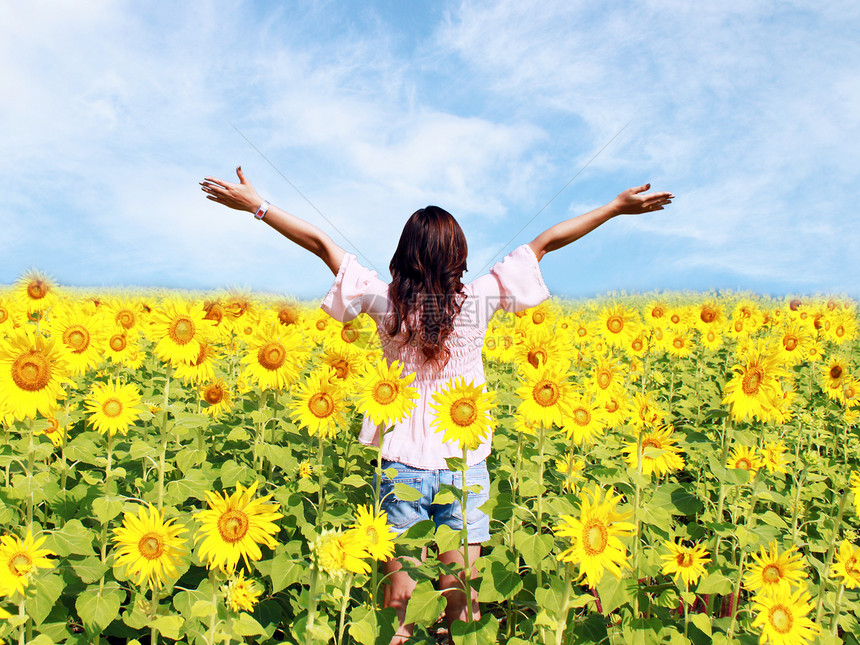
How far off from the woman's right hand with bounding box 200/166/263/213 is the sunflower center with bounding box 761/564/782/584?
3.56 metres

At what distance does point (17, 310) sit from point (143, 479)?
436 cm

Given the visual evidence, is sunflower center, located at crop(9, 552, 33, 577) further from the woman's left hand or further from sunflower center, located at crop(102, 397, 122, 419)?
the woman's left hand

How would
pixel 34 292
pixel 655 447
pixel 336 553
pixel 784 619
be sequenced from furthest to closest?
pixel 34 292 → pixel 655 447 → pixel 784 619 → pixel 336 553

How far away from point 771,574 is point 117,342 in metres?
5.01

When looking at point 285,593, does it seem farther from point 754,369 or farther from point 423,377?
point 754,369

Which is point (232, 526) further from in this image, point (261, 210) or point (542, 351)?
point (542, 351)

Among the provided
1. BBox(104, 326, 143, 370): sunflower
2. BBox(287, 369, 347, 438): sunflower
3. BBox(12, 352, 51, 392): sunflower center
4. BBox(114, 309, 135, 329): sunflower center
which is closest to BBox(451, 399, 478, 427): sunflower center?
BBox(287, 369, 347, 438): sunflower

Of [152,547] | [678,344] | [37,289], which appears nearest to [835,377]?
[678,344]

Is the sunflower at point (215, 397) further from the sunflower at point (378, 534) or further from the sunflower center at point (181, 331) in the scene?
the sunflower at point (378, 534)

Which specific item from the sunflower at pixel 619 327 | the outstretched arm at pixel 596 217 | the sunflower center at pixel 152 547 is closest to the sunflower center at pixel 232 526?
the sunflower center at pixel 152 547

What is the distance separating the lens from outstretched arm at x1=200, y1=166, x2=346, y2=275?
3470 millimetres

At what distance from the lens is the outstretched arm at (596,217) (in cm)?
354

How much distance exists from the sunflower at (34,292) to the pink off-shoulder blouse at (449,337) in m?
5.54

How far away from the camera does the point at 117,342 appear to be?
4.88m
